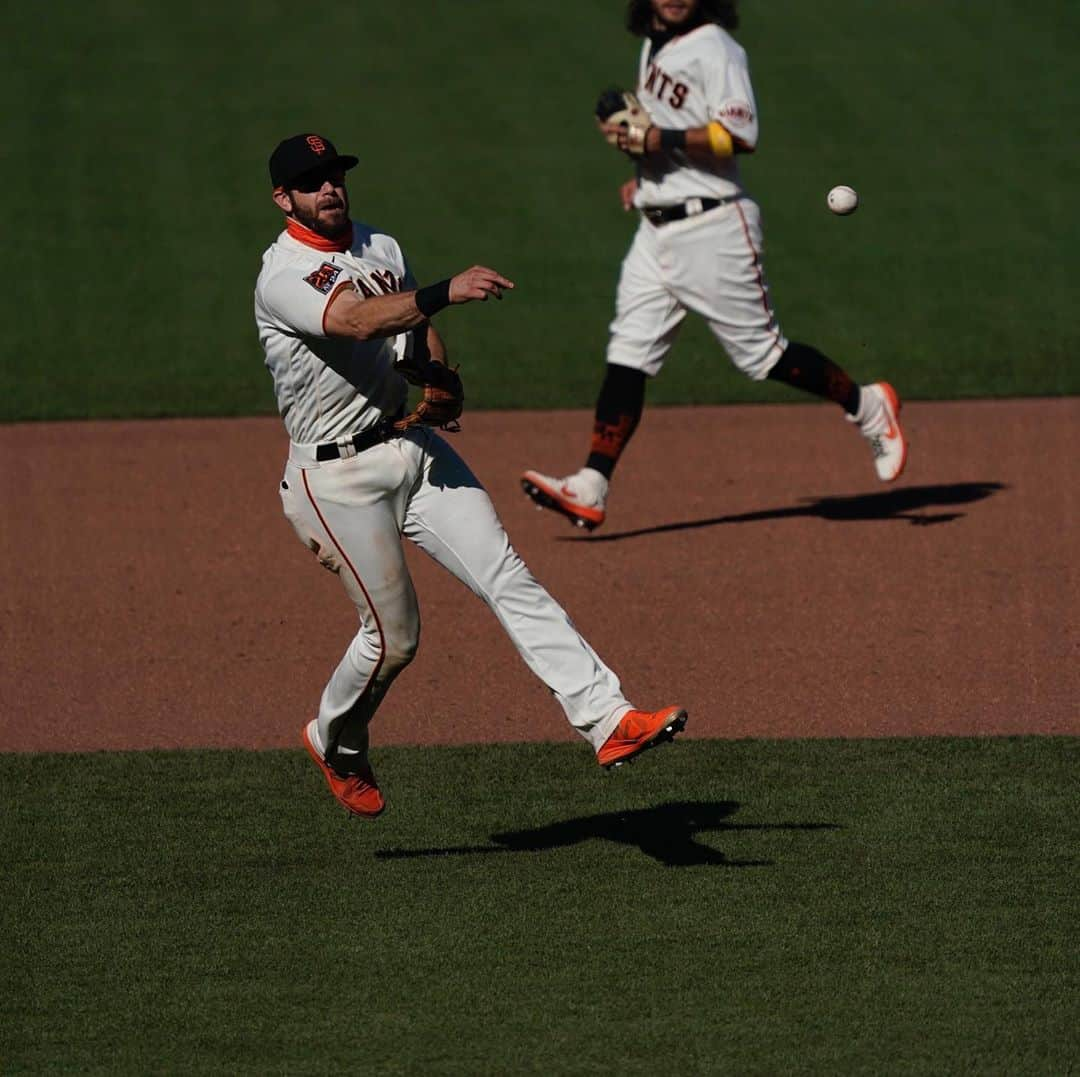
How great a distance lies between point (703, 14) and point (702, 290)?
124cm

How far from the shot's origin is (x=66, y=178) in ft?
60.3

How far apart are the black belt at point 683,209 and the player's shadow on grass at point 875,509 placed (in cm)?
150

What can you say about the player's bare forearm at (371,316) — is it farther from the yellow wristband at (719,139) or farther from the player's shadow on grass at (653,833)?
the yellow wristband at (719,139)

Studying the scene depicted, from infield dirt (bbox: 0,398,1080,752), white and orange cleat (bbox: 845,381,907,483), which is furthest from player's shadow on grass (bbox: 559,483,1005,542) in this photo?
white and orange cleat (bbox: 845,381,907,483)

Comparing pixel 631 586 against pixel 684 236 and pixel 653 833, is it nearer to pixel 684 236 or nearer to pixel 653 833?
pixel 684 236

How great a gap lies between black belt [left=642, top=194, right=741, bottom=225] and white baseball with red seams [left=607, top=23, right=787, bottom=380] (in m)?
0.01

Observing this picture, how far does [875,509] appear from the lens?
1075cm

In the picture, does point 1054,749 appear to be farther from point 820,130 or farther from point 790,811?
point 820,130

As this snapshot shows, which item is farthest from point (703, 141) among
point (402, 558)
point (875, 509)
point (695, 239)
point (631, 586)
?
point (402, 558)

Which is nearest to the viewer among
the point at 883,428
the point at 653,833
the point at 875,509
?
the point at 653,833

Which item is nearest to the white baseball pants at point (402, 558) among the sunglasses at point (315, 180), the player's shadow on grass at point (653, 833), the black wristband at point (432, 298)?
the player's shadow on grass at point (653, 833)

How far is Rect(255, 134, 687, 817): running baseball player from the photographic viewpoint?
6105 mm

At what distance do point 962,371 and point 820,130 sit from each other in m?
5.80

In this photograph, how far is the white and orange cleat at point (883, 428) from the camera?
33.6 feet
